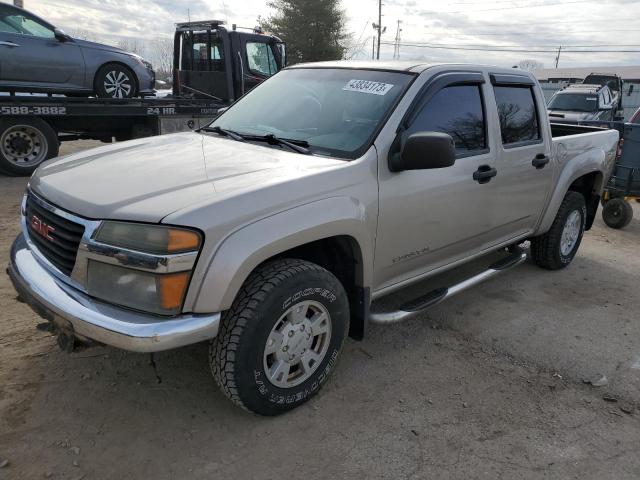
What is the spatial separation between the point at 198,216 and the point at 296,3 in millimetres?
43298

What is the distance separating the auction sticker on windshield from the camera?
3.35 m

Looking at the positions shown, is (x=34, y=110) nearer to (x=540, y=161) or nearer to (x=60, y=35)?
(x=60, y=35)

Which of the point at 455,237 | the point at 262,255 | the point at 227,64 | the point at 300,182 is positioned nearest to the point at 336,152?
the point at 300,182

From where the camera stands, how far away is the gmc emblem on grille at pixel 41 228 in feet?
8.68

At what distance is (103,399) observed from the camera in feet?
9.66

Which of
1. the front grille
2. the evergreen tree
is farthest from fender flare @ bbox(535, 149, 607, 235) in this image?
the evergreen tree

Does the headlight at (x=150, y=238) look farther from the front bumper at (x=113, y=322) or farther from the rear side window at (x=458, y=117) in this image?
the rear side window at (x=458, y=117)

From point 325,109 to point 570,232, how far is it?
10.7ft

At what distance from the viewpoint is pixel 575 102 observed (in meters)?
15.7

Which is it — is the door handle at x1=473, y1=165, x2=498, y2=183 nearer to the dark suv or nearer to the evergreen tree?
the dark suv

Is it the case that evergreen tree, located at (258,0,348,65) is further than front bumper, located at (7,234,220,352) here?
Yes

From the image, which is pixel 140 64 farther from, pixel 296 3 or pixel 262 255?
pixel 296 3

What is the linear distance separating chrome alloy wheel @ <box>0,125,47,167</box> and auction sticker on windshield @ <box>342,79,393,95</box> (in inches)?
264

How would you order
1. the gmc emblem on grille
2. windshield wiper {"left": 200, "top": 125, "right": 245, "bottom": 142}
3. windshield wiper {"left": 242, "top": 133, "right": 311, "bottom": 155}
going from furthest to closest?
windshield wiper {"left": 200, "top": 125, "right": 245, "bottom": 142} < windshield wiper {"left": 242, "top": 133, "right": 311, "bottom": 155} < the gmc emblem on grille
